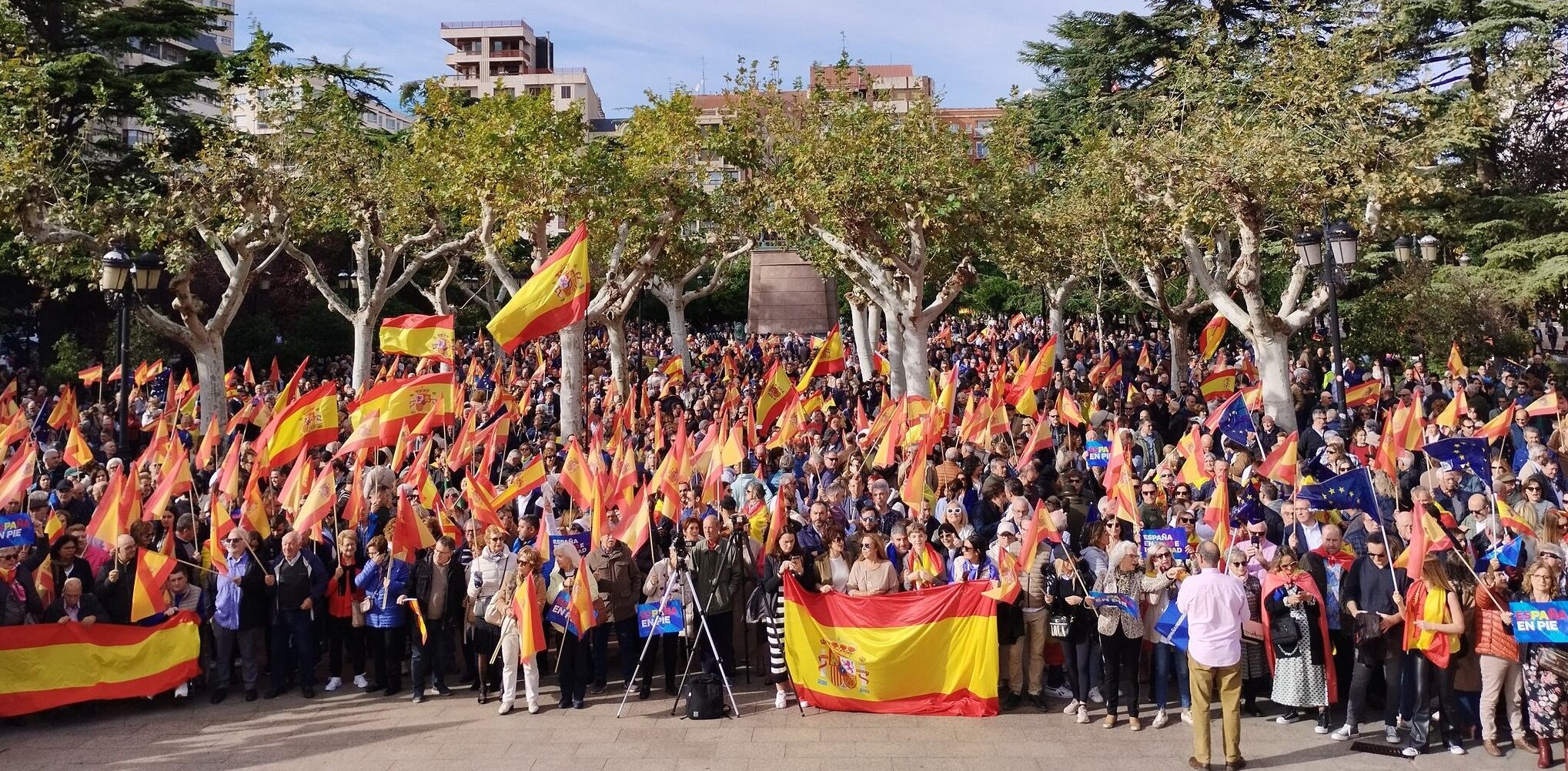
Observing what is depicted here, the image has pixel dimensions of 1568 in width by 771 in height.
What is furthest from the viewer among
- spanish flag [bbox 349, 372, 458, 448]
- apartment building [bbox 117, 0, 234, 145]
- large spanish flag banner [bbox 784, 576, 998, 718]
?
apartment building [bbox 117, 0, 234, 145]

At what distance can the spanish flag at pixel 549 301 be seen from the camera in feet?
41.2

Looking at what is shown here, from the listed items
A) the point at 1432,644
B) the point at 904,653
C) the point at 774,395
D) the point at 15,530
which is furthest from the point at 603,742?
the point at 774,395

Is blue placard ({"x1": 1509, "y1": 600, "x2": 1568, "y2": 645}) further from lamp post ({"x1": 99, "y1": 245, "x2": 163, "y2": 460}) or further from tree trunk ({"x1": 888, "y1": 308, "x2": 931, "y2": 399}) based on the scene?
lamp post ({"x1": 99, "y1": 245, "x2": 163, "y2": 460})

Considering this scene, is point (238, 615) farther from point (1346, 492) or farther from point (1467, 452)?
point (1467, 452)

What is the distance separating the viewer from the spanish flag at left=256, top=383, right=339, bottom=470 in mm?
14398

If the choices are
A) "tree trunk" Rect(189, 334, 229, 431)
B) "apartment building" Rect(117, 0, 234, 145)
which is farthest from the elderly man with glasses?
"apartment building" Rect(117, 0, 234, 145)

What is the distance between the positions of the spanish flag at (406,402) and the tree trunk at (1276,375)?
38.4 feet

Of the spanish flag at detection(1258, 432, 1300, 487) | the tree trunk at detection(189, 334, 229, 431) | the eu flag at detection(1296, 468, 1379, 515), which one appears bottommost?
the eu flag at detection(1296, 468, 1379, 515)

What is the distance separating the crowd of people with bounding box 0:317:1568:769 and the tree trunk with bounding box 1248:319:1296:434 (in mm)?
3767

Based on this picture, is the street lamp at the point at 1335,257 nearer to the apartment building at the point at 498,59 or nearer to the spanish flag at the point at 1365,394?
the spanish flag at the point at 1365,394

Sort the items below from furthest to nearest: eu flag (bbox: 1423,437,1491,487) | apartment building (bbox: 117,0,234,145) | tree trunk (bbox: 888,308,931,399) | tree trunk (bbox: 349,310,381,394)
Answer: apartment building (bbox: 117,0,234,145) → tree trunk (bbox: 349,310,381,394) → tree trunk (bbox: 888,308,931,399) → eu flag (bbox: 1423,437,1491,487)

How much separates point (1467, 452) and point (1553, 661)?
3.88 m

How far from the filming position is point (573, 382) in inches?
856

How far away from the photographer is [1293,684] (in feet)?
30.6
